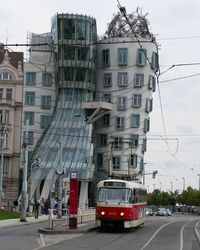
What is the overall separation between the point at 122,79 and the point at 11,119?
18.8m

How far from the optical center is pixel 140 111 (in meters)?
94.8

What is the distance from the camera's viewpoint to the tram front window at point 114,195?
32.6m

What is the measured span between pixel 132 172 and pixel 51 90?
18951 mm

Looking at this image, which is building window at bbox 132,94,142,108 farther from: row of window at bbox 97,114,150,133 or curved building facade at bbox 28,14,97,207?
curved building facade at bbox 28,14,97,207

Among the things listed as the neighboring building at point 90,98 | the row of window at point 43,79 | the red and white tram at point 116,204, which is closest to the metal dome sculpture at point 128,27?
the neighboring building at point 90,98

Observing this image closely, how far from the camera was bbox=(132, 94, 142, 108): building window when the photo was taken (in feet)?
309

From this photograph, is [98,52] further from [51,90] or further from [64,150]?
[64,150]

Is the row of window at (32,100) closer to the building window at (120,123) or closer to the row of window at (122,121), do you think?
the row of window at (122,121)

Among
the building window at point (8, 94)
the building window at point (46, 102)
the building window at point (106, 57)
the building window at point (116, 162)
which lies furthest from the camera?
the building window at point (46, 102)

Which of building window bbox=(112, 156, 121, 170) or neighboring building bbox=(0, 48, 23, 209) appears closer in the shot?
neighboring building bbox=(0, 48, 23, 209)

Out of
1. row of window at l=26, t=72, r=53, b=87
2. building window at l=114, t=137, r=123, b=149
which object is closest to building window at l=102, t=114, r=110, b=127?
building window at l=114, t=137, r=123, b=149

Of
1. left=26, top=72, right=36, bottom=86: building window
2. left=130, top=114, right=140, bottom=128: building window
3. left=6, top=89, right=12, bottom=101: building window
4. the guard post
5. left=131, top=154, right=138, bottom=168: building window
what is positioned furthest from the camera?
left=26, top=72, right=36, bottom=86: building window

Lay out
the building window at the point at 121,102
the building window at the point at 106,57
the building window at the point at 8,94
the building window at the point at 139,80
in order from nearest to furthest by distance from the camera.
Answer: the building window at the point at 8,94, the building window at the point at 121,102, the building window at the point at 139,80, the building window at the point at 106,57

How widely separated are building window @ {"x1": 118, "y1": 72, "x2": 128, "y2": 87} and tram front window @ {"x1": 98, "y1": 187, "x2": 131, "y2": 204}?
62.0m
